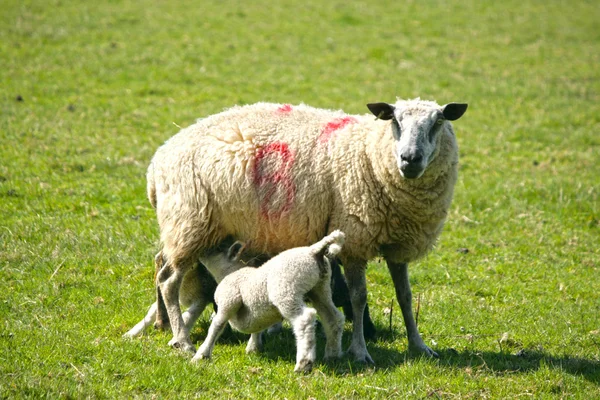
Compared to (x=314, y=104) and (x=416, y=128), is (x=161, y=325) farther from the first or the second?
(x=314, y=104)

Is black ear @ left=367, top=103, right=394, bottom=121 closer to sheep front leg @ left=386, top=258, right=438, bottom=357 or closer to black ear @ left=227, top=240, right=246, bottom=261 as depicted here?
sheep front leg @ left=386, top=258, right=438, bottom=357

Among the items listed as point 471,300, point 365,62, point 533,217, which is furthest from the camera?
point 365,62

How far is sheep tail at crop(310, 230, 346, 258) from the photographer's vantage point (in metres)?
6.01

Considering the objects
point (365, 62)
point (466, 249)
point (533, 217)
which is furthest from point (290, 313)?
point (365, 62)

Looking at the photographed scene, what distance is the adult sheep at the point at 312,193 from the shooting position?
667 centimetres

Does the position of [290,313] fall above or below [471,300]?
above

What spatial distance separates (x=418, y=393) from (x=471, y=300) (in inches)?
105

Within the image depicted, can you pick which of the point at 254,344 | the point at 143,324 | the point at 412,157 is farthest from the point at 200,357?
the point at 412,157

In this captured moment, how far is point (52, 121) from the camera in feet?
43.5

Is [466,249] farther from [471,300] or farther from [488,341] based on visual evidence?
[488,341]

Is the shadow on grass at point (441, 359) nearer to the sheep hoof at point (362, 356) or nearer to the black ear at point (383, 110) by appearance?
the sheep hoof at point (362, 356)

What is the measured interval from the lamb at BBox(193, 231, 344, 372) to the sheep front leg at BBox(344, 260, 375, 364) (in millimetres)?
285

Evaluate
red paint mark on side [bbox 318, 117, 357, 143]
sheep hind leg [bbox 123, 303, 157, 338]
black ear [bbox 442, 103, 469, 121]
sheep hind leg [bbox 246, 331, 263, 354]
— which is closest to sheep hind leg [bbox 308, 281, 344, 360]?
sheep hind leg [bbox 246, 331, 263, 354]

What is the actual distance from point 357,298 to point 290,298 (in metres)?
0.96
